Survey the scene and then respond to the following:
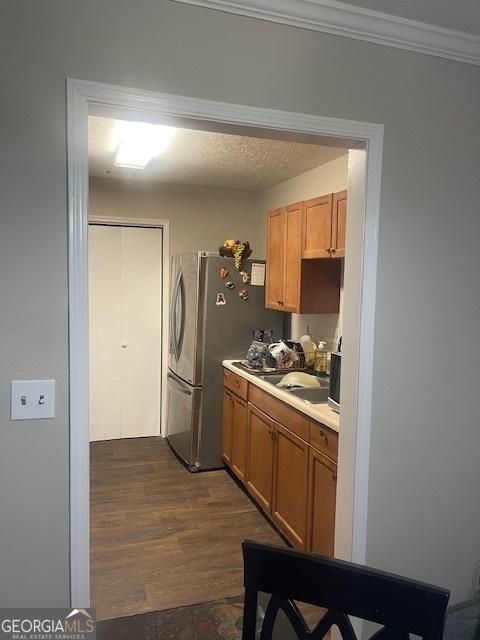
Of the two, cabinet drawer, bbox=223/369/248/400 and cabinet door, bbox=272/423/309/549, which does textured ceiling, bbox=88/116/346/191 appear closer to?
cabinet drawer, bbox=223/369/248/400

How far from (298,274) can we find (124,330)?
6.77 feet

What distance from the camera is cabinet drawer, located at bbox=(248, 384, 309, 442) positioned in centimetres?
262

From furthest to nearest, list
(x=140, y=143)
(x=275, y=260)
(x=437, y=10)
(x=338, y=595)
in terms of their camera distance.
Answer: (x=275, y=260), (x=140, y=143), (x=437, y=10), (x=338, y=595)

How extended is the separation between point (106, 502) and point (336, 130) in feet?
9.38

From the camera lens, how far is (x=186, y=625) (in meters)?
2.18

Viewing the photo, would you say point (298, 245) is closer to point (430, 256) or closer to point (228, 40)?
point (430, 256)

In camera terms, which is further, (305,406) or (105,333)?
(105,333)

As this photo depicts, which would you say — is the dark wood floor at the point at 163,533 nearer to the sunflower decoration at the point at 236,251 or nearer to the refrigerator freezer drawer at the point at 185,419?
the refrigerator freezer drawer at the point at 185,419

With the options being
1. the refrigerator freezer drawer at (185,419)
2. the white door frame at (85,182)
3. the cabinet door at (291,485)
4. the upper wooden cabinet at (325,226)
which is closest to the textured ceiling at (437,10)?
the white door frame at (85,182)

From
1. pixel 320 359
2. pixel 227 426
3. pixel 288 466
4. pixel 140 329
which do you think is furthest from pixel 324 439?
pixel 140 329

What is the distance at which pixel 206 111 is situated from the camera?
1523mm

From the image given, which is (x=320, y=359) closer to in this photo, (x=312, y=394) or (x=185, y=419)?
(x=312, y=394)

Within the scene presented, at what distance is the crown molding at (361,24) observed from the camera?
153cm

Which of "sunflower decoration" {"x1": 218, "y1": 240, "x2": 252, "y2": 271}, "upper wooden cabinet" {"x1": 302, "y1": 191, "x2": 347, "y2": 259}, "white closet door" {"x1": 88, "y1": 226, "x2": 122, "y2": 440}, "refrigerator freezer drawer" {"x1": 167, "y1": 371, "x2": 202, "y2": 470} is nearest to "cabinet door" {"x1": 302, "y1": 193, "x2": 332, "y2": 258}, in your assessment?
"upper wooden cabinet" {"x1": 302, "y1": 191, "x2": 347, "y2": 259}
